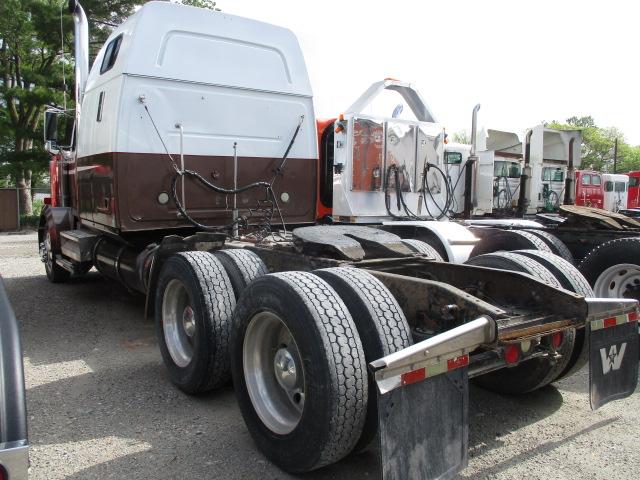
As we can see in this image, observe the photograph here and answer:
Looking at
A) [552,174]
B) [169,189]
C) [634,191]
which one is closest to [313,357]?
[169,189]

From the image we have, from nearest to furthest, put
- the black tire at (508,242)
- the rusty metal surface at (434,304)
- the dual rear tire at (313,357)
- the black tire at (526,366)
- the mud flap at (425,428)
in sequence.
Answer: the mud flap at (425,428) < the dual rear tire at (313,357) < the rusty metal surface at (434,304) < the black tire at (526,366) < the black tire at (508,242)

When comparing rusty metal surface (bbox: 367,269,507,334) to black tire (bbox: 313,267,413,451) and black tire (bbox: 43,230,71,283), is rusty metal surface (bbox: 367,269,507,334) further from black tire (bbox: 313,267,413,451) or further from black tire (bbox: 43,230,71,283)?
black tire (bbox: 43,230,71,283)

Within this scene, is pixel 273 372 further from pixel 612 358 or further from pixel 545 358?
pixel 612 358

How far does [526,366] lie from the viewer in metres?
3.75

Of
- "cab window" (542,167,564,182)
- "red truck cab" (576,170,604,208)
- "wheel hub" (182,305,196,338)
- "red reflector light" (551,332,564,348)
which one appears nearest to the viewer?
"red reflector light" (551,332,564,348)

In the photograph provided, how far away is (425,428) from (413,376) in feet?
0.86

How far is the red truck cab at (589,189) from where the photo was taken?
17.5m

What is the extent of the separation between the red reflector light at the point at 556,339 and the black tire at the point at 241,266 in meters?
2.01

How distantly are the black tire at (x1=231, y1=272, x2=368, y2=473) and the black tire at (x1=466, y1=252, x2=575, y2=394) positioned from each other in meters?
1.49

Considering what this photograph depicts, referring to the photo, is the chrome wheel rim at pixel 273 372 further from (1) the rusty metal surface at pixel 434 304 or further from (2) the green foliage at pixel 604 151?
(2) the green foliage at pixel 604 151

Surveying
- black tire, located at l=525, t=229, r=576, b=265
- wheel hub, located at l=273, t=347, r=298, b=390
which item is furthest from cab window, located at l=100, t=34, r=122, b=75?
black tire, located at l=525, t=229, r=576, b=265

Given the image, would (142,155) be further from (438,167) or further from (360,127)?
(438,167)

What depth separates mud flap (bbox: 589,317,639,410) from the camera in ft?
10.1

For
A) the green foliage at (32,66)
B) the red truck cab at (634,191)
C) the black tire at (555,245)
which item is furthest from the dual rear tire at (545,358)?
the green foliage at (32,66)
